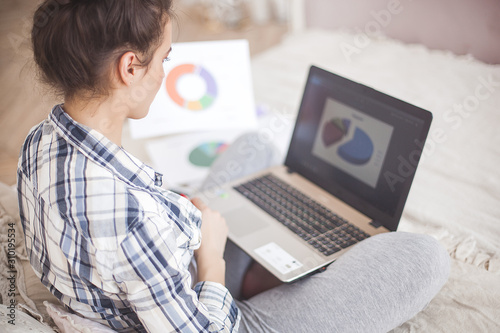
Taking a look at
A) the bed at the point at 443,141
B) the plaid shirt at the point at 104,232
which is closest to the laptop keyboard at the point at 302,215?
the bed at the point at 443,141

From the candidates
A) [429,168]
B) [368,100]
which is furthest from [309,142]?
[429,168]

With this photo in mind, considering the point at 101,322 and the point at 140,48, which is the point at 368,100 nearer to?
the point at 140,48

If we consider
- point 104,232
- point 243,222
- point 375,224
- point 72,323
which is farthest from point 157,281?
point 375,224

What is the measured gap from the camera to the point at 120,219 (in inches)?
26.5

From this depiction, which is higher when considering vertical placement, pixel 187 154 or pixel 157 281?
pixel 157 281

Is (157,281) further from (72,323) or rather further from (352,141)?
(352,141)

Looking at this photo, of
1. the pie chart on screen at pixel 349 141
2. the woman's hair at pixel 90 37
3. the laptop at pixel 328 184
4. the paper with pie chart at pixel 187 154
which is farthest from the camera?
the paper with pie chart at pixel 187 154

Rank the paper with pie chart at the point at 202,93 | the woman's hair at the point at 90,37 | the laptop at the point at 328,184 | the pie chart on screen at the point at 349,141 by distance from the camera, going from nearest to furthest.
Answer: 1. the woman's hair at the point at 90,37
2. the laptop at the point at 328,184
3. the pie chart on screen at the point at 349,141
4. the paper with pie chart at the point at 202,93

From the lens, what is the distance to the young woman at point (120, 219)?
0.68 meters

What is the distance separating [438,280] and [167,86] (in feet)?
3.86

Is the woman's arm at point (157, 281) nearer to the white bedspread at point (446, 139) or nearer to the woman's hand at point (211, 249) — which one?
the woman's hand at point (211, 249)

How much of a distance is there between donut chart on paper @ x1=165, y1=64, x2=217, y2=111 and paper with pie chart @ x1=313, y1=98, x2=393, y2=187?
0.65 meters

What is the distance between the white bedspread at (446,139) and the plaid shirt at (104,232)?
517mm

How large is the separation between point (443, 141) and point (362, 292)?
2.83ft
